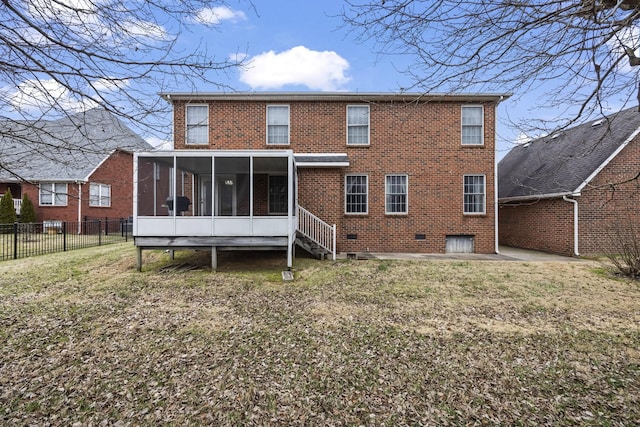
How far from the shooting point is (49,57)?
10.1 ft

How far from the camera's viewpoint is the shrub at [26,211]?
16.7 m

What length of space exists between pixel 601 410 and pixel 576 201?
1089 centimetres

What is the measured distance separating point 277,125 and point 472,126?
765 centimetres

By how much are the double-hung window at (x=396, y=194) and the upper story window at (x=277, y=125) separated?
439cm

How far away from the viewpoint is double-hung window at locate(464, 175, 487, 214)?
39.6ft

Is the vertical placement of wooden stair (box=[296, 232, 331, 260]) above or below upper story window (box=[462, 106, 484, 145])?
below

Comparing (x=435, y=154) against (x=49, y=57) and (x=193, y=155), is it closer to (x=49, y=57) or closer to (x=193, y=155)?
(x=193, y=155)

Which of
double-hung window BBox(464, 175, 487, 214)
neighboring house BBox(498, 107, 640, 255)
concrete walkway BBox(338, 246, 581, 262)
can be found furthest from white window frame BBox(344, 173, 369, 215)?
neighboring house BBox(498, 107, 640, 255)

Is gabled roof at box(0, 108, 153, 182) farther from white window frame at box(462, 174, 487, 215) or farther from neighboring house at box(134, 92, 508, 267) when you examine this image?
white window frame at box(462, 174, 487, 215)

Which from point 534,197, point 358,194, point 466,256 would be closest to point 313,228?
point 358,194

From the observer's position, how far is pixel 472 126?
12047 mm

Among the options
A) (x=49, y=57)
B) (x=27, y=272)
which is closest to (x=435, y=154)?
(x=49, y=57)

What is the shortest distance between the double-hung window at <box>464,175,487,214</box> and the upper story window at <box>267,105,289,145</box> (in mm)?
7322

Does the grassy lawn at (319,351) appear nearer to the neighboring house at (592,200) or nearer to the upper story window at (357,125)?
the neighboring house at (592,200)
